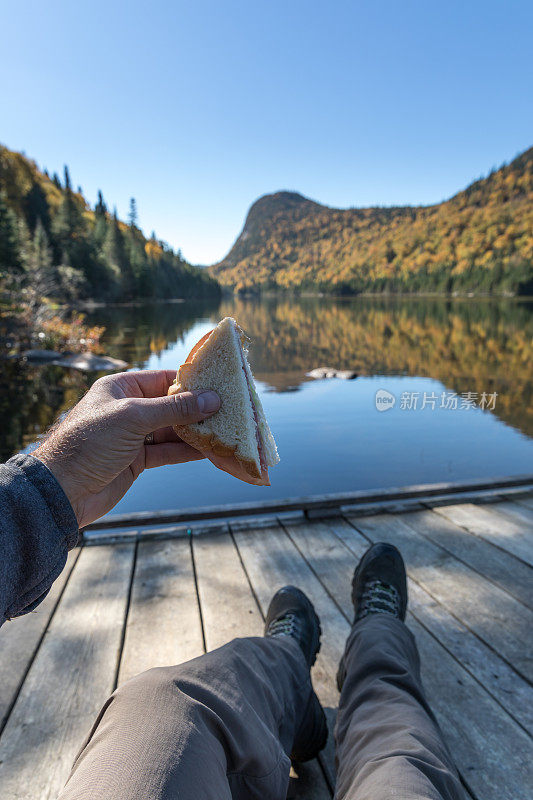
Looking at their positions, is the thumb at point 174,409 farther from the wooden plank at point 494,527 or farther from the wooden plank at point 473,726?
the wooden plank at point 494,527

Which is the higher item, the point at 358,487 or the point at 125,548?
the point at 125,548

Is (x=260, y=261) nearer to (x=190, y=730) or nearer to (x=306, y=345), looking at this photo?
(x=306, y=345)

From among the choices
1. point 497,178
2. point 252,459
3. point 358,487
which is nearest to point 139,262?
point 358,487

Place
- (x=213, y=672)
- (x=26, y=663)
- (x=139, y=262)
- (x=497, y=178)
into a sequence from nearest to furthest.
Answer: (x=213, y=672) → (x=26, y=663) → (x=139, y=262) → (x=497, y=178)

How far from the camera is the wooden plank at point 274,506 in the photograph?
3879 millimetres

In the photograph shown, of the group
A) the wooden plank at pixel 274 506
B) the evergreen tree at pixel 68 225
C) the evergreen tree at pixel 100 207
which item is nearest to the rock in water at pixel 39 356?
the wooden plank at pixel 274 506

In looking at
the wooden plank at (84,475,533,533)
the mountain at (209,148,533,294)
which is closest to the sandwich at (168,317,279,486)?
the wooden plank at (84,475,533,533)

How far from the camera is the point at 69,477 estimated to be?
1241 mm

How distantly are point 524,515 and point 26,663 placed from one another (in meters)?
3.90

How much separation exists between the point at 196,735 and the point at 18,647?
177cm

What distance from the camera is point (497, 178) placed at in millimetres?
127688

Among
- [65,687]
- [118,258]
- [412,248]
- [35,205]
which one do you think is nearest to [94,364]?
[65,687]

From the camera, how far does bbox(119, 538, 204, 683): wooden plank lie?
2371 mm

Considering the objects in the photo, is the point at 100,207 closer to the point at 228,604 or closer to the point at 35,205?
the point at 35,205
